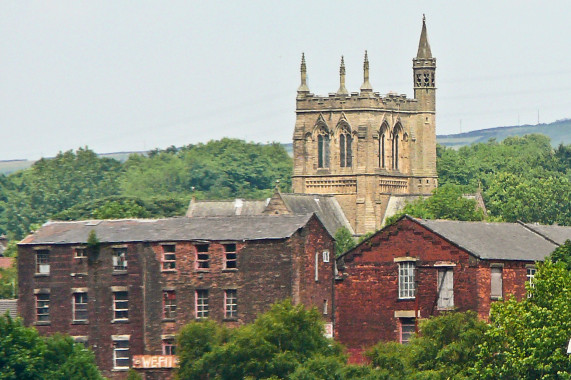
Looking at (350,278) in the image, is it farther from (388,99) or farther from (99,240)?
(388,99)

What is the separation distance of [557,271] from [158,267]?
81.0 feet

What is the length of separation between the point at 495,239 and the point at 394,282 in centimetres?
580

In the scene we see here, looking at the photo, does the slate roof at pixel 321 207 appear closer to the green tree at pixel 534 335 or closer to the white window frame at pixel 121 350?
the white window frame at pixel 121 350

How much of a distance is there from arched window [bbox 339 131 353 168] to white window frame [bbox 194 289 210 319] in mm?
81846

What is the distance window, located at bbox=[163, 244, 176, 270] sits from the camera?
10638cm

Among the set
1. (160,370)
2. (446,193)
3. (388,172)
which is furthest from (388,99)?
(160,370)

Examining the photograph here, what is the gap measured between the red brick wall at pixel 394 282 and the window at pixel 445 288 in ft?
0.76

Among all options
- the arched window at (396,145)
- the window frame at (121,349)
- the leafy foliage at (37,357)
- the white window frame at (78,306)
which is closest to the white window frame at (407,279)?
the window frame at (121,349)

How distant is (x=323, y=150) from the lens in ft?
618

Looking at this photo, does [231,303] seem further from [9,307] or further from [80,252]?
[9,307]

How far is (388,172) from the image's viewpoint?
189 m

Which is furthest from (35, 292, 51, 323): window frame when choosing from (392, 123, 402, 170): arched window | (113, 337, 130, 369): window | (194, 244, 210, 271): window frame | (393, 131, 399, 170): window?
(393, 131, 399, 170): window

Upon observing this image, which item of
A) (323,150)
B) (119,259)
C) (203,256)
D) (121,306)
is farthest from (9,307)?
(323,150)

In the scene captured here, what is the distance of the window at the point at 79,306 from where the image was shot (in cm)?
10756
